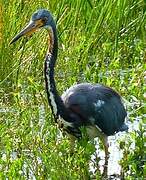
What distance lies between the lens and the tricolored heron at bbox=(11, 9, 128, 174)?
18.6 feet

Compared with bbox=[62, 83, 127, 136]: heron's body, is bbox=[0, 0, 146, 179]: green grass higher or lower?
higher

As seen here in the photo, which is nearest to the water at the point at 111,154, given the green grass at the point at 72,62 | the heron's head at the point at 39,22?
the green grass at the point at 72,62

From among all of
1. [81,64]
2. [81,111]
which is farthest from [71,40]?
[81,111]

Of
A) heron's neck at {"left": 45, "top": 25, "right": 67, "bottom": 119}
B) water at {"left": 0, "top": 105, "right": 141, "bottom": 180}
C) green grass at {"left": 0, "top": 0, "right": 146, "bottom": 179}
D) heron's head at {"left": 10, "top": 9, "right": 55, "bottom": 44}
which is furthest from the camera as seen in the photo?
heron's head at {"left": 10, "top": 9, "right": 55, "bottom": 44}

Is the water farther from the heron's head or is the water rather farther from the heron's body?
the heron's head

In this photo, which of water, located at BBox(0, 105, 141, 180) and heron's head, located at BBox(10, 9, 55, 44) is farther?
heron's head, located at BBox(10, 9, 55, 44)

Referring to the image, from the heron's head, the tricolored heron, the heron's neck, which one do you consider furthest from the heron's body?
the heron's head

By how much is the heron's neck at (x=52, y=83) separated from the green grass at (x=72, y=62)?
0.14m

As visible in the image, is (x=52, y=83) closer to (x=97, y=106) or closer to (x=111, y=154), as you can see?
(x=97, y=106)

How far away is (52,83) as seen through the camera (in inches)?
221

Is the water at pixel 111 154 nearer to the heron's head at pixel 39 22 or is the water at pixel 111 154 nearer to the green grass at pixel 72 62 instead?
the green grass at pixel 72 62

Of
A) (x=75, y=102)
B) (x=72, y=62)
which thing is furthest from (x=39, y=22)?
(x=72, y=62)

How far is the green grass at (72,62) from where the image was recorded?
540 cm

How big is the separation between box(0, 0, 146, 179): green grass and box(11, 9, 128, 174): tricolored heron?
0.57 ft
